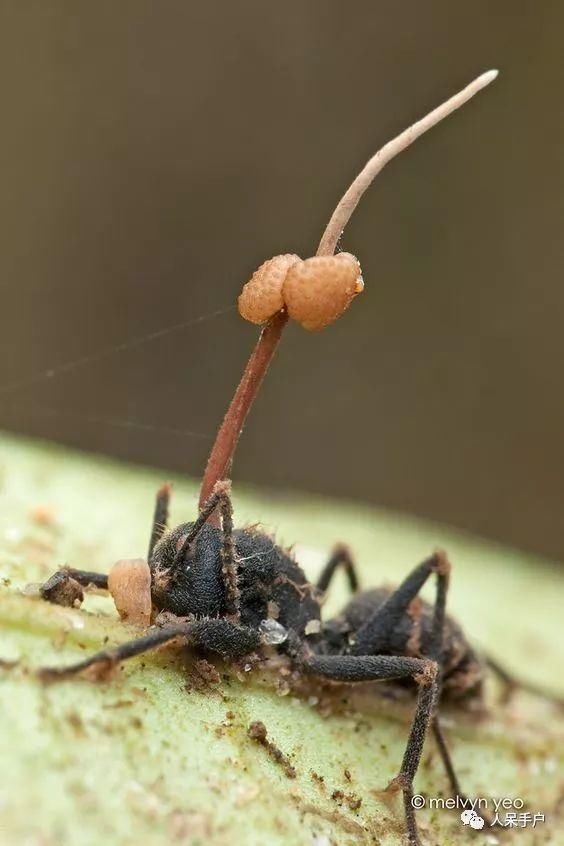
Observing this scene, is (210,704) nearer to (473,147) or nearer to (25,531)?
(25,531)

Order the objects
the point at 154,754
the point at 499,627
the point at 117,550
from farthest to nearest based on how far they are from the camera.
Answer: the point at 499,627 → the point at 117,550 → the point at 154,754

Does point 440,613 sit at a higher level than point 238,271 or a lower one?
lower

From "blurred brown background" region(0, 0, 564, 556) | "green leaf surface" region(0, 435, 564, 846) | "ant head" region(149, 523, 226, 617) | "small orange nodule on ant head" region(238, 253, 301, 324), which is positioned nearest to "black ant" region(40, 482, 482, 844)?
"ant head" region(149, 523, 226, 617)

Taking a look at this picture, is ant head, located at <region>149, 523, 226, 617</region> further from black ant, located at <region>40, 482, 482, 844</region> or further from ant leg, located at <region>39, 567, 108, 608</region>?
ant leg, located at <region>39, 567, 108, 608</region>

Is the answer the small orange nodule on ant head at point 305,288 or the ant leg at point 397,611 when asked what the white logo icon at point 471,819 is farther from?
the small orange nodule on ant head at point 305,288

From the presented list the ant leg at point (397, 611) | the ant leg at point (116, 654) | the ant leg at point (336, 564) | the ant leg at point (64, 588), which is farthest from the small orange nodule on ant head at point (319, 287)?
the ant leg at point (336, 564)

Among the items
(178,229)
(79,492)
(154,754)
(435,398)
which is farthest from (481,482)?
(154,754)

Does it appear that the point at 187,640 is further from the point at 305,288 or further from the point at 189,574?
the point at 305,288
